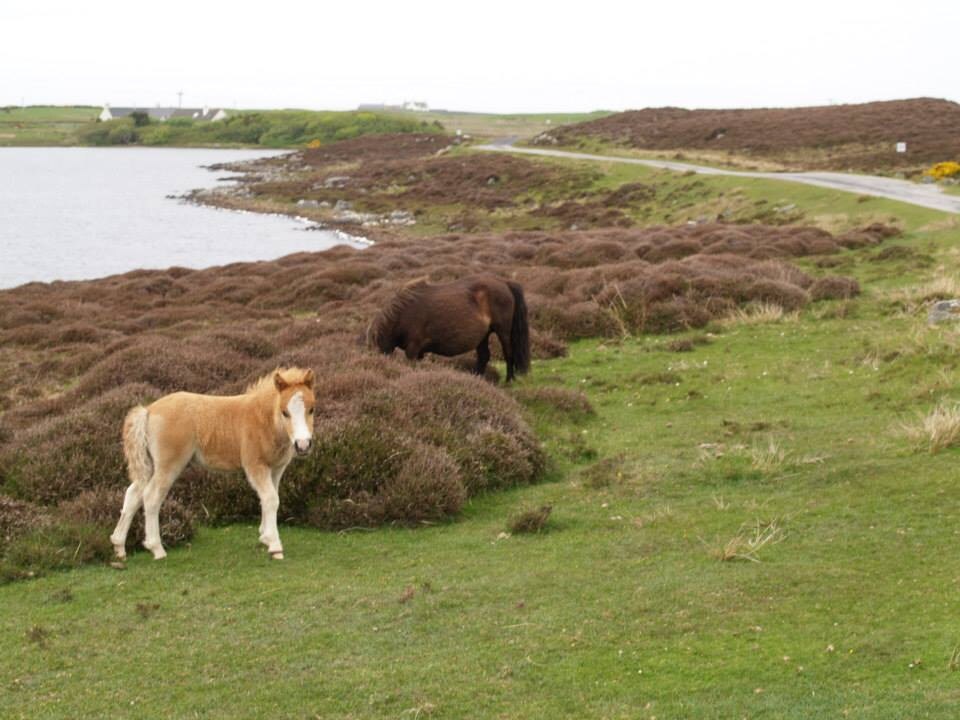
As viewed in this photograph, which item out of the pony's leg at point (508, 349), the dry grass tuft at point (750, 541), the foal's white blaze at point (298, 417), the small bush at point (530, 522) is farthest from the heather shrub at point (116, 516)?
the pony's leg at point (508, 349)

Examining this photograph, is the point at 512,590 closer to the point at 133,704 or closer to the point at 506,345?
the point at 133,704

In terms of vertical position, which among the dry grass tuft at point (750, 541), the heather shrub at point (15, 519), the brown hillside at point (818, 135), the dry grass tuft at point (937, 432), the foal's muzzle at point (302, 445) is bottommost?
the heather shrub at point (15, 519)

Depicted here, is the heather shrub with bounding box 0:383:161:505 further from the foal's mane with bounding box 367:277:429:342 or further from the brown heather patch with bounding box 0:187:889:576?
the foal's mane with bounding box 367:277:429:342

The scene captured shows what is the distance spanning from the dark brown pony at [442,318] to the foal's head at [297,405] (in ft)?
23.3

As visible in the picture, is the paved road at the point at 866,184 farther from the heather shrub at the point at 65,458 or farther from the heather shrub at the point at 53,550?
the heather shrub at the point at 53,550

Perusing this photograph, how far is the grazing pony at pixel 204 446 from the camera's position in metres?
9.23

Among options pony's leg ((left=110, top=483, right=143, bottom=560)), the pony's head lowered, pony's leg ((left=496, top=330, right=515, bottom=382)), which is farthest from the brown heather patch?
pony's leg ((left=496, top=330, right=515, bottom=382))

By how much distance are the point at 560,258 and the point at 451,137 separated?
110m

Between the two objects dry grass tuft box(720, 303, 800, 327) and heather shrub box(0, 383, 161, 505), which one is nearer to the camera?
heather shrub box(0, 383, 161, 505)

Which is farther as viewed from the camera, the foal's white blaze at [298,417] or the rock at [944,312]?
the rock at [944,312]

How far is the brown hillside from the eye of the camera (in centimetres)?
6619

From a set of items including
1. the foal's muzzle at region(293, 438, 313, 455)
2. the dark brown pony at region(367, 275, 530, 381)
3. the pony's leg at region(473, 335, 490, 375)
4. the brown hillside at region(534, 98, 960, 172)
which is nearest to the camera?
the foal's muzzle at region(293, 438, 313, 455)

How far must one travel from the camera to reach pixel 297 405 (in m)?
8.46

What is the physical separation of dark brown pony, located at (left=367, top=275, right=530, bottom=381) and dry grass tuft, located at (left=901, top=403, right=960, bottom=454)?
7.12 meters
